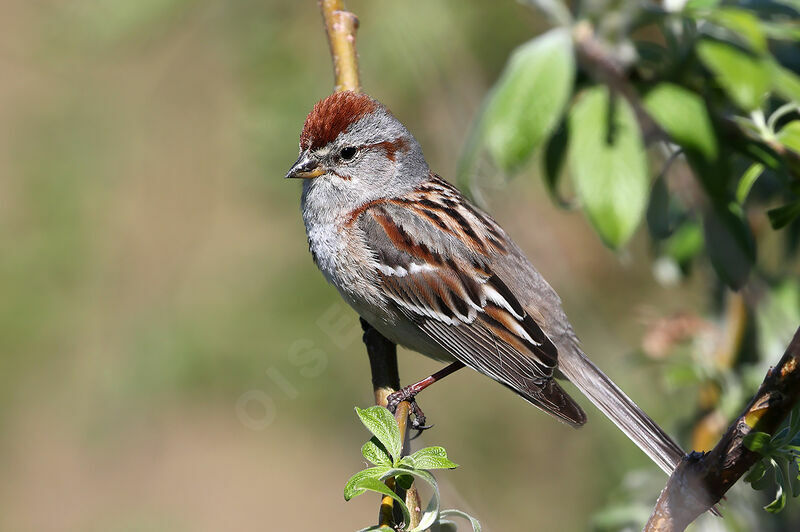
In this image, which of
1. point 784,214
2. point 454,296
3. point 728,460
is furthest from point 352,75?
point 728,460

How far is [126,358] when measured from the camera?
3.59 m

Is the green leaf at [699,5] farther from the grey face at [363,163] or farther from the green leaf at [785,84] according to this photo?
the grey face at [363,163]

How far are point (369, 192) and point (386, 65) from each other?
53cm

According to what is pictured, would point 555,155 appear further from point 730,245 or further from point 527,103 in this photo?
point 730,245

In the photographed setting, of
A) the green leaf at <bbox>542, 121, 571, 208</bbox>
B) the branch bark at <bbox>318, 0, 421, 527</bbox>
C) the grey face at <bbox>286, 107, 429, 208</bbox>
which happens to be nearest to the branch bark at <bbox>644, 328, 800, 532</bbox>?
the branch bark at <bbox>318, 0, 421, 527</bbox>

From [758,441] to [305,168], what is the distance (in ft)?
6.51

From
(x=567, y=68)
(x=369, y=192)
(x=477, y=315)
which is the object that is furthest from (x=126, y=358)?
(x=567, y=68)

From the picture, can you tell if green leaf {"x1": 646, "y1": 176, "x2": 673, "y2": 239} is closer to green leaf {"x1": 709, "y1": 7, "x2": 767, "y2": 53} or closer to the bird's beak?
green leaf {"x1": 709, "y1": 7, "x2": 767, "y2": 53}

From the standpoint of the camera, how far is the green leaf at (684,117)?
1841 millimetres

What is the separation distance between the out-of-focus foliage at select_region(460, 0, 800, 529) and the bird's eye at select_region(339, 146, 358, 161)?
980mm

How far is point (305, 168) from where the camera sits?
300 centimetres

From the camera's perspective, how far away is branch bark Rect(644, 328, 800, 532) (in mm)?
1334

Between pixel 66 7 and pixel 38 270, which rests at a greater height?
pixel 66 7

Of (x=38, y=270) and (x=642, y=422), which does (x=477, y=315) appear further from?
(x=38, y=270)
